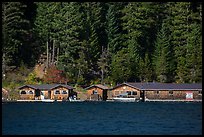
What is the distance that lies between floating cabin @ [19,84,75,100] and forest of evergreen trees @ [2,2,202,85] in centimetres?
435

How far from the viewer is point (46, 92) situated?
7325 centimetres

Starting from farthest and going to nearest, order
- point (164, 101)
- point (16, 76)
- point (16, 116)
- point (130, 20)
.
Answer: point (130, 20), point (16, 76), point (164, 101), point (16, 116)

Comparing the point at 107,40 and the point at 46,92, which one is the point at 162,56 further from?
the point at 46,92

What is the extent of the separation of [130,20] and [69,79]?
15.6m

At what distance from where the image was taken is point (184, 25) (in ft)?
265

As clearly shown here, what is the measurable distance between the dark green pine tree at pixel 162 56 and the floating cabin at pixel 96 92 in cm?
930

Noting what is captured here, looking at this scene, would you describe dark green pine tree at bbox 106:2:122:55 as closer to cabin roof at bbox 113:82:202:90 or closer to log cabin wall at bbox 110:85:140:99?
log cabin wall at bbox 110:85:140:99

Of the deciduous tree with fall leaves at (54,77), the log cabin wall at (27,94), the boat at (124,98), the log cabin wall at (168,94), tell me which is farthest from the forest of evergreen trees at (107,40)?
the log cabin wall at (27,94)

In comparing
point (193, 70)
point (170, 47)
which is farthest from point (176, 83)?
point (170, 47)

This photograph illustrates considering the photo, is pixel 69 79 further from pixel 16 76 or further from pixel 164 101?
pixel 164 101

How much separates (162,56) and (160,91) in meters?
6.96

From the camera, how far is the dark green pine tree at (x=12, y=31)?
246 ft

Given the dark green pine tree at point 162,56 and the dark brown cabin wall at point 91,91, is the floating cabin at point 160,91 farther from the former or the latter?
the dark green pine tree at point 162,56

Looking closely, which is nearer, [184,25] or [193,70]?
[193,70]
